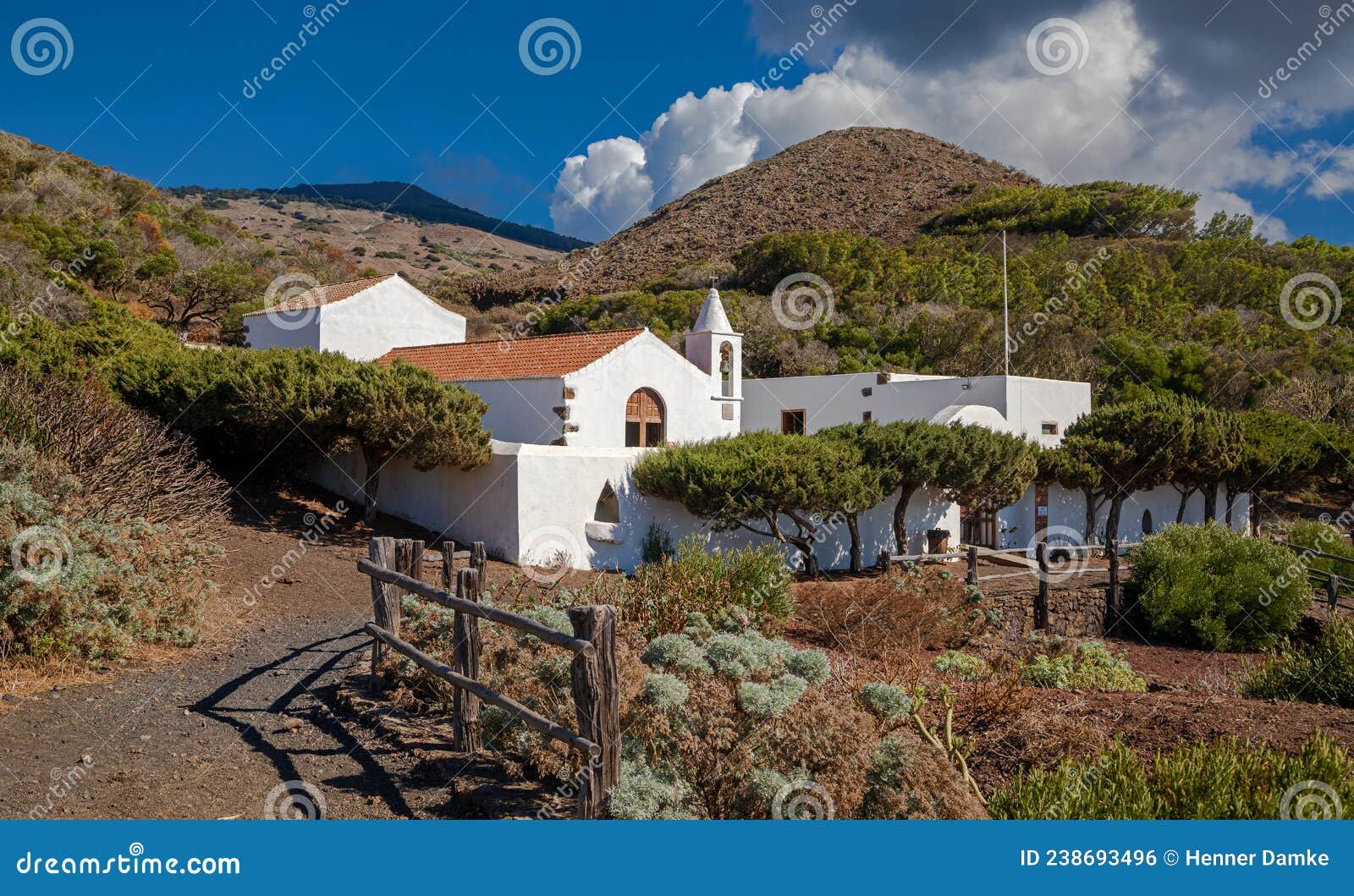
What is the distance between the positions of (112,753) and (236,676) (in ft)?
8.24

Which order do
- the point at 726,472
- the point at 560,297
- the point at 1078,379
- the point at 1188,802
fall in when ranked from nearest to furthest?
the point at 1188,802, the point at 726,472, the point at 1078,379, the point at 560,297

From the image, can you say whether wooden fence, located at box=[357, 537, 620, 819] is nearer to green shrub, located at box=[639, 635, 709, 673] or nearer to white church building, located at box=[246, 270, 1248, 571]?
green shrub, located at box=[639, 635, 709, 673]

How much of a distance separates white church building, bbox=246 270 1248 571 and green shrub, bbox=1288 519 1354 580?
4.40m

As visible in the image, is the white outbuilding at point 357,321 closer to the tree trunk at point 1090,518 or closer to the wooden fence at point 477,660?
the wooden fence at point 477,660

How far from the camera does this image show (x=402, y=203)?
94562mm

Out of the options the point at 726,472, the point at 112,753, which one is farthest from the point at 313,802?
the point at 726,472

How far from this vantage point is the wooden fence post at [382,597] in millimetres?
8562

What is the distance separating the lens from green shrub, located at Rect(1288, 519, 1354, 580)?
2209 centimetres

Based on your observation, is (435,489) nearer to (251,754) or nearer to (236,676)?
(236,676)

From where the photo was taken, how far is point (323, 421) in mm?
18891

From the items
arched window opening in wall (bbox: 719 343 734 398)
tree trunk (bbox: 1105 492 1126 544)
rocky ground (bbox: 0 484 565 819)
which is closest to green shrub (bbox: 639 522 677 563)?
arched window opening in wall (bbox: 719 343 734 398)

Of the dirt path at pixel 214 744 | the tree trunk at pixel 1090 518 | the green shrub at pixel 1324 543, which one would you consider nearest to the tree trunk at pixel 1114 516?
the tree trunk at pixel 1090 518

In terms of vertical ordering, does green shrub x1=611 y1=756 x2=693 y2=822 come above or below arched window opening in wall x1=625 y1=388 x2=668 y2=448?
below

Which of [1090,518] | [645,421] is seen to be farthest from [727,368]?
[1090,518]
